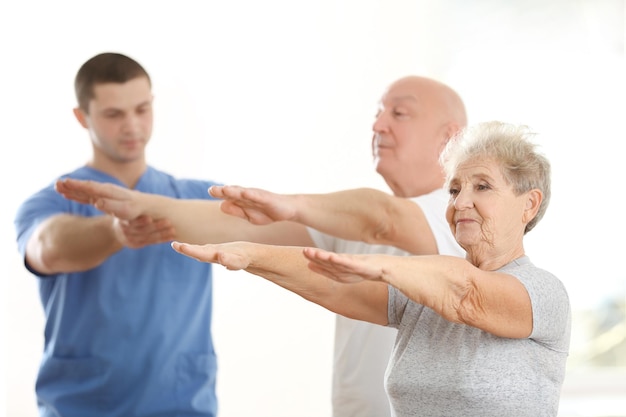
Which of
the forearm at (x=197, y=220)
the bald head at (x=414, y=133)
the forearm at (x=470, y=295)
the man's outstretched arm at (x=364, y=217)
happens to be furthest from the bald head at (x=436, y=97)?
the forearm at (x=470, y=295)

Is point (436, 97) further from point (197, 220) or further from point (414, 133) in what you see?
point (197, 220)

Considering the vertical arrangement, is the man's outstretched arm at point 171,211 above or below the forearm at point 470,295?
above

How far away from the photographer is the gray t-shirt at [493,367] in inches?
53.7

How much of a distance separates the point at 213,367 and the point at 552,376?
4.55ft

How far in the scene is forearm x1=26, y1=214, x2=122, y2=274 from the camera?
92.6 inches

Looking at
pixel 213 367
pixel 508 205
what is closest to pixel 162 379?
pixel 213 367

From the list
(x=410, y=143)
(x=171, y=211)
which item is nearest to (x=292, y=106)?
(x=410, y=143)

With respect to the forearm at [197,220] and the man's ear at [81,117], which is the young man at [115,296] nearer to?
the man's ear at [81,117]

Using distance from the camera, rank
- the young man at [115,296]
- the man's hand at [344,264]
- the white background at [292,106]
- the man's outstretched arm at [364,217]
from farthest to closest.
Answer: the white background at [292,106], the young man at [115,296], the man's outstretched arm at [364,217], the man's hand at [344,264]

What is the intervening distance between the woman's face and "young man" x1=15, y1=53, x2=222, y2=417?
1.18 metres

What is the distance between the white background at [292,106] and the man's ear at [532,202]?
75.6 inches

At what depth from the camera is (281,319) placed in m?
3.36

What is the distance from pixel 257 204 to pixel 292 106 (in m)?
1.65

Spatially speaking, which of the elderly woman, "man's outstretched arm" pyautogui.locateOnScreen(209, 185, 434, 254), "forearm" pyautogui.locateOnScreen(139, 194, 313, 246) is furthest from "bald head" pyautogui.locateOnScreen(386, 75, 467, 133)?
the elderly woman
